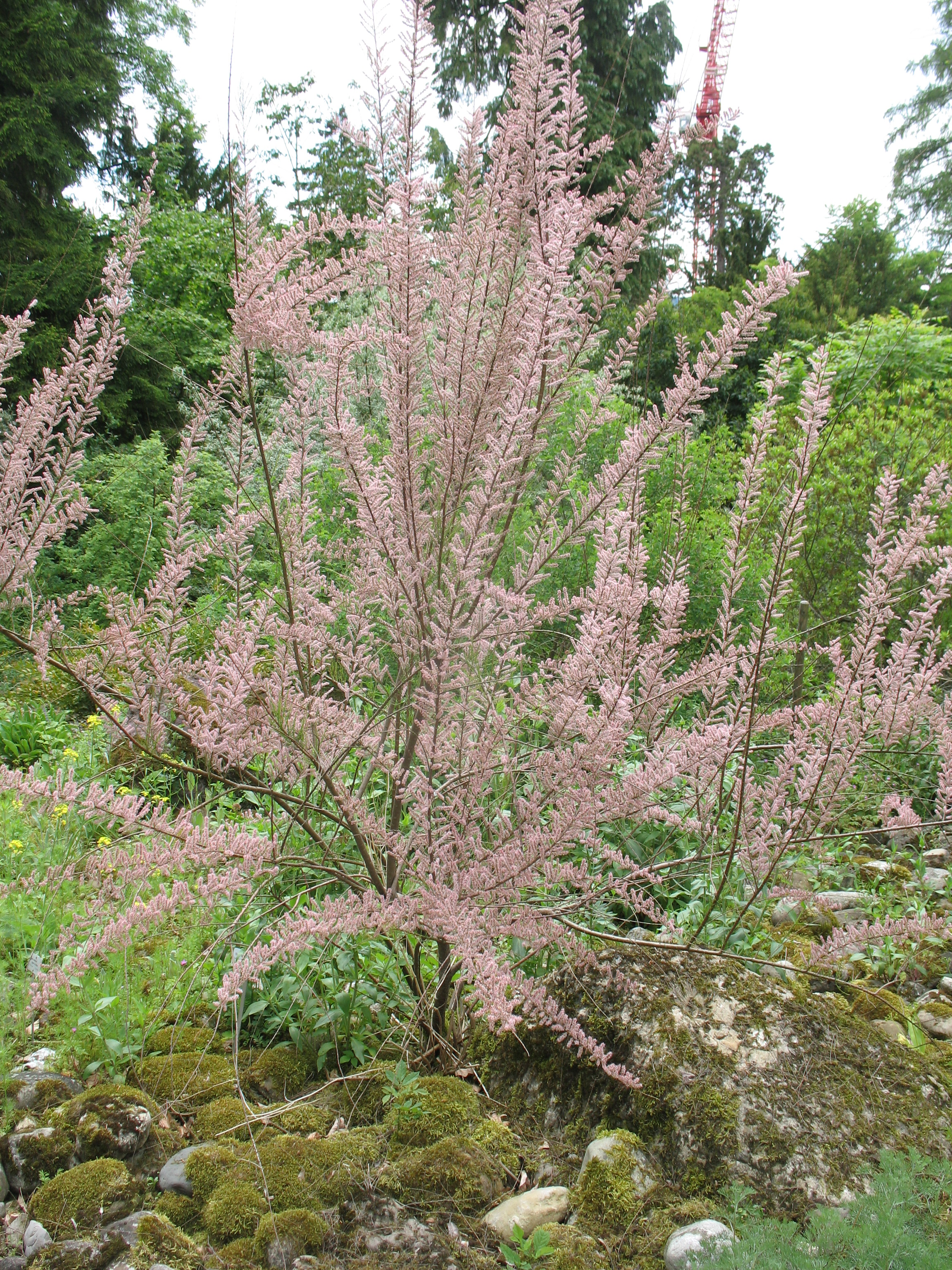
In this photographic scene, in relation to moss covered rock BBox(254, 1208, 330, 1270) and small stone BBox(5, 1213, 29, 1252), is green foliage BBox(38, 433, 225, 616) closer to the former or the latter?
small stone BBox(5, 1213, 29, 1252)

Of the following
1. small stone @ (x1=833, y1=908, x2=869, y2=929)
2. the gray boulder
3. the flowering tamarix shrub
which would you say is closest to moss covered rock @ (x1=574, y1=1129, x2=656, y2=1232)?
the gray boulder

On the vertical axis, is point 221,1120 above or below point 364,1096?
below

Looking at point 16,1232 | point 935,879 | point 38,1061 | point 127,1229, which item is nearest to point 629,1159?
point 127,1229

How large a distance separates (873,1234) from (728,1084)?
0.64 metres

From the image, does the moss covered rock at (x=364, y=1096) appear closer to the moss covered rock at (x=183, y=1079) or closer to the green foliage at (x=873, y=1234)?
the moss covered rock at (x=183, y=1079)

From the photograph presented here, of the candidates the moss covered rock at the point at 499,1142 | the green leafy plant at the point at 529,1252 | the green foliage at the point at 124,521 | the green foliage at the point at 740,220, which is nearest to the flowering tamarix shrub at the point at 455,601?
the moss covered rock at the point at 499,1142

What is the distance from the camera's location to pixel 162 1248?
159 cm

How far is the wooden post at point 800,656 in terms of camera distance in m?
3.63

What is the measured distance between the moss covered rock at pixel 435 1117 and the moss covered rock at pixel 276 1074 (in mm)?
367

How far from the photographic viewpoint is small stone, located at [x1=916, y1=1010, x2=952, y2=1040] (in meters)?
2.63

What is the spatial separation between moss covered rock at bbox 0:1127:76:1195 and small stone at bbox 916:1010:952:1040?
244cm

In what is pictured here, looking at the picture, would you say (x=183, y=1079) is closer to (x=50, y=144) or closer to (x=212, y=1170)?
(x=212, y=1170)

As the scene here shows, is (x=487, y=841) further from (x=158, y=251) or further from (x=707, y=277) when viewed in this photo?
(x=707, y=277)

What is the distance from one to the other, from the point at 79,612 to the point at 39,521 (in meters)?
4.60
